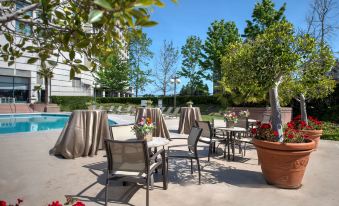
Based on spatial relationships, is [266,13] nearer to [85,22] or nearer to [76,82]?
[76,82]

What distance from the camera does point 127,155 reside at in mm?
3174

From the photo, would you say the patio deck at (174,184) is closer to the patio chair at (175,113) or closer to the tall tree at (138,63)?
the patio chair at (175,113)

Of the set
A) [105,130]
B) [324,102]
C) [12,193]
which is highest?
[324,102]

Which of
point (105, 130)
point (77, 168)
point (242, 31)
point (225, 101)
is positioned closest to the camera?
point (77, 168)

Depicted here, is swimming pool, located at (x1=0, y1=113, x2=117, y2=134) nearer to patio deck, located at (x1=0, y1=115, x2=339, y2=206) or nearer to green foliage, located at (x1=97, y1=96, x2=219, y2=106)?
patio deck, located at (x1=0, y1=115, x2=339, y2=206)

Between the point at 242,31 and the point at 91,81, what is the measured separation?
78.9ft

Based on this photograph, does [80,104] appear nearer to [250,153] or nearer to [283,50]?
[250,153]

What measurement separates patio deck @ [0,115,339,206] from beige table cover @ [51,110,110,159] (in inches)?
8.0

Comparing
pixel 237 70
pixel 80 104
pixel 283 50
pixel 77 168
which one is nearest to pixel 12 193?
pixel 77 168

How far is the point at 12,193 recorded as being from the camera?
355cm

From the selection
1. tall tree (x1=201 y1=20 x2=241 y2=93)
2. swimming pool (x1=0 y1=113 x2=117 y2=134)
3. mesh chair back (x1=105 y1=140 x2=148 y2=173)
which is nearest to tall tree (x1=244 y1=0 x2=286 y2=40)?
tall tree (x1=201 y1=20 x2=241 y2=93)

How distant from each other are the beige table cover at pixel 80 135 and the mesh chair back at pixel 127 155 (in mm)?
2742

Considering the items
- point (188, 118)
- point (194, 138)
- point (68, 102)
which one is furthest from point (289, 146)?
point (68, 102)

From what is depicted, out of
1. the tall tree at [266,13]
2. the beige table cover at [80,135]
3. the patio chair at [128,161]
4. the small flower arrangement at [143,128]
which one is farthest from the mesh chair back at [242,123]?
the tall tree at [266,13]
